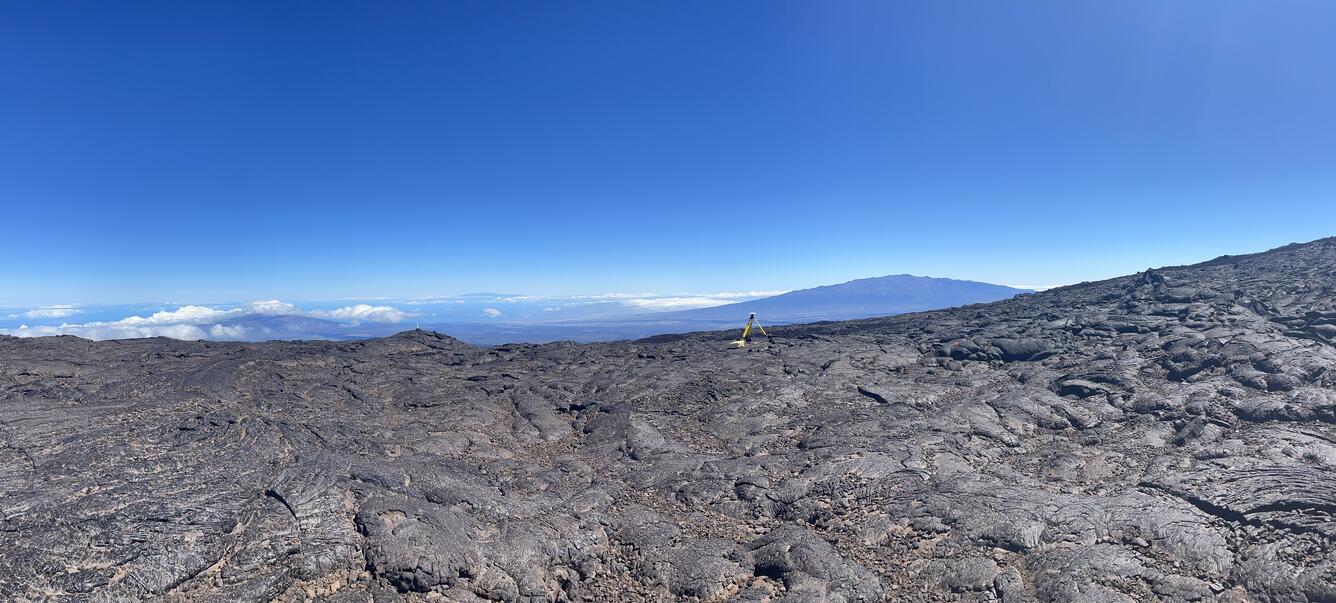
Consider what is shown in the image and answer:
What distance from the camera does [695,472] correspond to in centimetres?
1419

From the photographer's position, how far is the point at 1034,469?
1393 cm

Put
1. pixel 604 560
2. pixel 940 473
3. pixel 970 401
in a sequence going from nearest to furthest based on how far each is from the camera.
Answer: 1. pixel 604 560
2. pixel 940 473
3. pixel 970 401

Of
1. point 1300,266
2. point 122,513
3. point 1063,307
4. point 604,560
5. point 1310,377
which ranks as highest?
point 1300,266

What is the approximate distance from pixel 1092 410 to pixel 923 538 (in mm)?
10832

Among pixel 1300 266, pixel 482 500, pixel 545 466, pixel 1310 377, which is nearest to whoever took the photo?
pixel 482 500

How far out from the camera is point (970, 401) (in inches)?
733

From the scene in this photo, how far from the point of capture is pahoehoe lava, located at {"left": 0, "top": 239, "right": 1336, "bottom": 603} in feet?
30.1

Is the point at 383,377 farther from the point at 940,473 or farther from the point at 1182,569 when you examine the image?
the point at 1182,569

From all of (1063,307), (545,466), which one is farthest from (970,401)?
(1063,307)

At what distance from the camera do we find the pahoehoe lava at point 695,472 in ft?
30.1

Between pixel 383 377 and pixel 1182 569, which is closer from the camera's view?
pixel 1182 569

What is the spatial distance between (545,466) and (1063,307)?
99.1 ft

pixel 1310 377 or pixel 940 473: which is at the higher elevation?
pixel 1310 377

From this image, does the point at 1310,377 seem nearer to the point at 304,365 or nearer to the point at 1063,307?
the point at 1063,307
